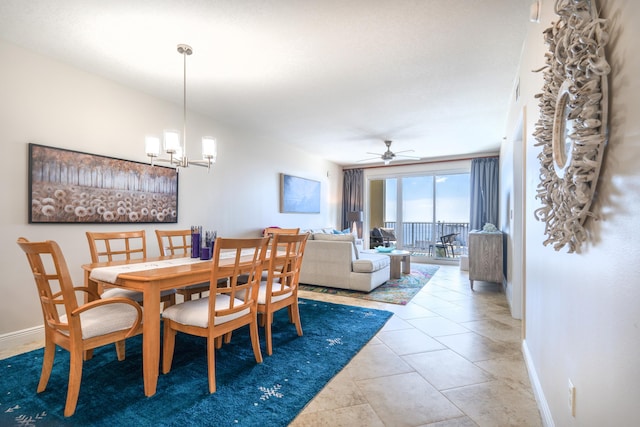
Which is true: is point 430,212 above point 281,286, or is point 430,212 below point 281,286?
above

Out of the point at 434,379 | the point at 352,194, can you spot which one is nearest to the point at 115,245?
the point at 434,379

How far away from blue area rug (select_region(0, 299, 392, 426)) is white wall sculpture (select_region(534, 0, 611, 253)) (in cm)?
164

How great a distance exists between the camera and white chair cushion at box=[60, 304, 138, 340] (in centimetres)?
176

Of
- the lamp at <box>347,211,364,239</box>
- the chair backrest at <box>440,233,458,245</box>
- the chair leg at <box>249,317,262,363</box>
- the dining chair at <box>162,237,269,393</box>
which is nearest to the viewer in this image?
the dining chair at <box>162,237,269,393</box>

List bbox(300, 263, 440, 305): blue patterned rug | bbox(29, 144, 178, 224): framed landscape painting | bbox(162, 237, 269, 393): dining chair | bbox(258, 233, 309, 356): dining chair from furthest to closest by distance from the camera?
1. bbox(300, 263, 440, 305): blue patterned rug
2. bbox(29, 144, 178, 224): framed landscape painting
3. bbox(258, 233, 309, 356): dining chair
4. bbox(162, 237, 269, 393): dining chair

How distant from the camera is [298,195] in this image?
21.4ft

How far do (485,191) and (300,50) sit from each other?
5624mm

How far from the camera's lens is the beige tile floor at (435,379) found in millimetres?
1686

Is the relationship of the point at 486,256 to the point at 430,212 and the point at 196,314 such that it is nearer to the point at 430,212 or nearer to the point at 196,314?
the point at 430,212

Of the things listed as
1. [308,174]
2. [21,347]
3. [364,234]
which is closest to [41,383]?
[21,347]

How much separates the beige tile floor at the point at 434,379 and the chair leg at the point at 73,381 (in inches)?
47.2

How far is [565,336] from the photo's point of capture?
1319mm

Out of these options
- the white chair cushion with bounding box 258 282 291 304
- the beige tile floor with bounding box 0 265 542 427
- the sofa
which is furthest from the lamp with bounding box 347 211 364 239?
the white chair cushion with bounding box 258 282 291 304

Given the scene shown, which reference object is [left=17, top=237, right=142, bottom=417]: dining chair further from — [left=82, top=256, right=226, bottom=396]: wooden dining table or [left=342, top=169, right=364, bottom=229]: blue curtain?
[left=342, top=169, right=364, bottom=229]: blue curtain
